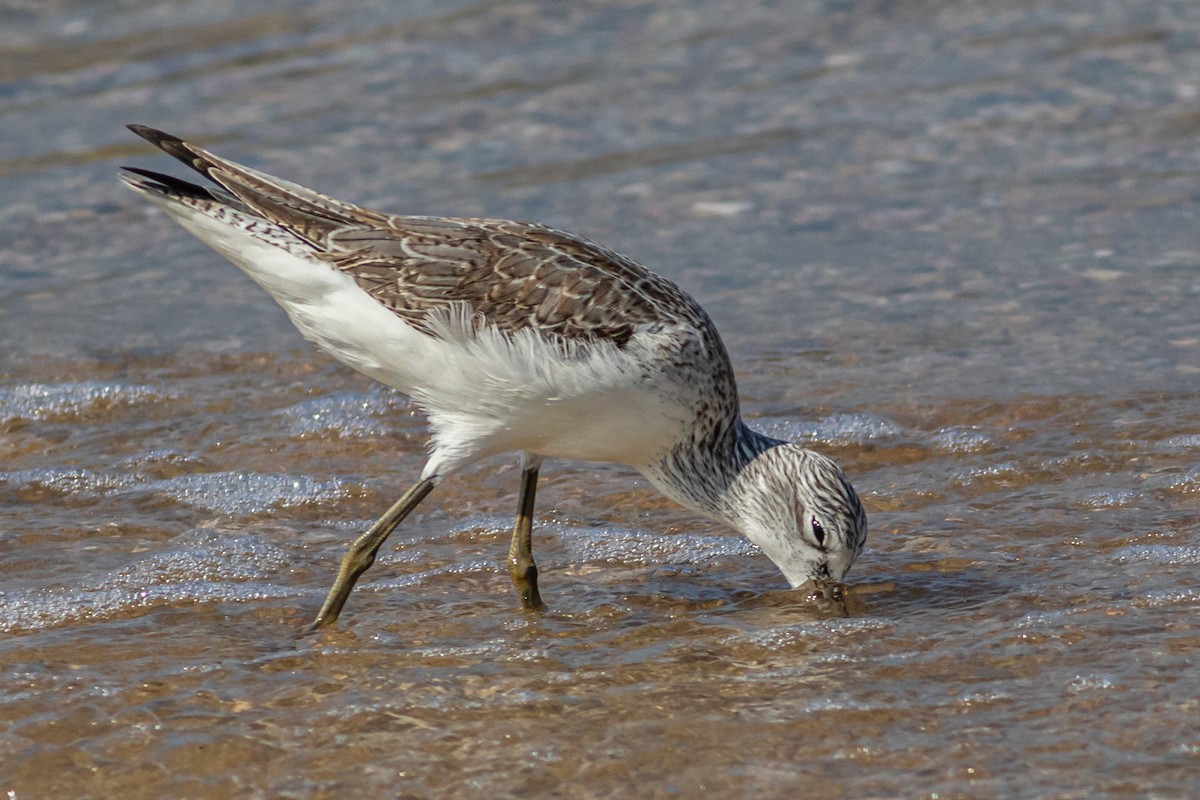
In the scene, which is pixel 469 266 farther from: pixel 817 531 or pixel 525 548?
pixel 817 531

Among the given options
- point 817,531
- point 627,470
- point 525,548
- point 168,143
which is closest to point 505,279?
point 525,548

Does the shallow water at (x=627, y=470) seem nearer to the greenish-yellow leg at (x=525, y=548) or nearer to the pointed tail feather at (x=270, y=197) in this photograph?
the greenish-yellow leg at (x=525, y=548)

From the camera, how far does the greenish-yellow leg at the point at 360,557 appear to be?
6.80 m

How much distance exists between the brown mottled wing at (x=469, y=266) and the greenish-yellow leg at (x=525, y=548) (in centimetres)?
99

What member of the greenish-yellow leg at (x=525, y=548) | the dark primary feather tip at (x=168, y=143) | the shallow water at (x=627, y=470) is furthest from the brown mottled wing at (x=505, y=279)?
the shallow water at (x=627, y=470)

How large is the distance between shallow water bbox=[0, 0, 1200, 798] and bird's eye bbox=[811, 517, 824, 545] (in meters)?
0.31

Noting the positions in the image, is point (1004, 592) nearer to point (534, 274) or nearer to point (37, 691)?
point (534, 274)

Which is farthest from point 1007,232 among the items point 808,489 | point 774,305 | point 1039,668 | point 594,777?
point 594,777

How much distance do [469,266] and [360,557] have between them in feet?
4.38

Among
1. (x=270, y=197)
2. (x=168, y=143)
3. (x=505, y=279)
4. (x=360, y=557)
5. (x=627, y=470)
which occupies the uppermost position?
(x=168, y=143)

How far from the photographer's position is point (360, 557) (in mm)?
6883

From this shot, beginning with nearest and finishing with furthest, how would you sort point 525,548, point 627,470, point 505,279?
point 505,279, point 525,548, point 627,470

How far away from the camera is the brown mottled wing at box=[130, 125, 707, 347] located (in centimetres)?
669

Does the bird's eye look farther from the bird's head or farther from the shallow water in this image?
the shallow water
